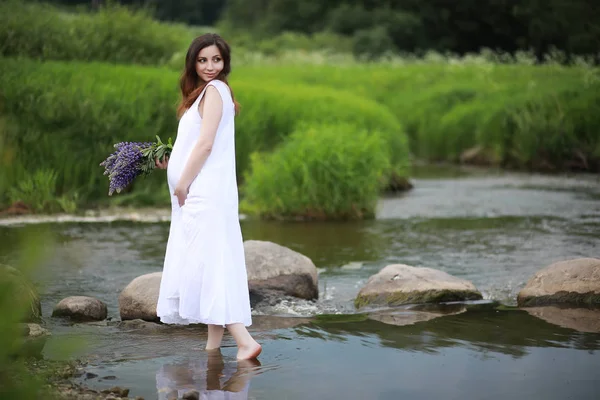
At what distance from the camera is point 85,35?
17703 millimetres

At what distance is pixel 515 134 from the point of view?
20.6m

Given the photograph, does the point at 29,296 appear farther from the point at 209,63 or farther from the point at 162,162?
the point at 209,63

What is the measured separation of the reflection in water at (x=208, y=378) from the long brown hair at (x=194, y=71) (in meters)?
1.50

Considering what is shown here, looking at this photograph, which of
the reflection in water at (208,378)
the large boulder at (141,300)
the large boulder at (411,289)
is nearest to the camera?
the reflection in water at (208,378)

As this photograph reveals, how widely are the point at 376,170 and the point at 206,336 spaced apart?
22.6 ft

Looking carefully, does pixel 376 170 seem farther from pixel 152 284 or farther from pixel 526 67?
pixel 526 67

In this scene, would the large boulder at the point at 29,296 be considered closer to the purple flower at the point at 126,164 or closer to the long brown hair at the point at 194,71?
the purple flower at the point at 126,164

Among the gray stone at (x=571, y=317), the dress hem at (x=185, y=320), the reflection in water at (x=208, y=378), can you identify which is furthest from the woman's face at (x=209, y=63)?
the gray stone at (x=571, y=317)

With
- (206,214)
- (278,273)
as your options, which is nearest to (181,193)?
(206,214)

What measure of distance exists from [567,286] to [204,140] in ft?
11.5

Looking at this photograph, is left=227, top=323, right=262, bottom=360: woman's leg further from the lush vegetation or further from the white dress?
the lush vegetation

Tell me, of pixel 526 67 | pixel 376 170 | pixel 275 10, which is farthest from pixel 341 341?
pixel 275 10

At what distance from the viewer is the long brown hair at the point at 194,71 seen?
20.8 ft

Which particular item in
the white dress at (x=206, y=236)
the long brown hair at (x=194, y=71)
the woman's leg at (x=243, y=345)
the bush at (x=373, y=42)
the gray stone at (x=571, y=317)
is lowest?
the gray stone at (x=571, y=317)
